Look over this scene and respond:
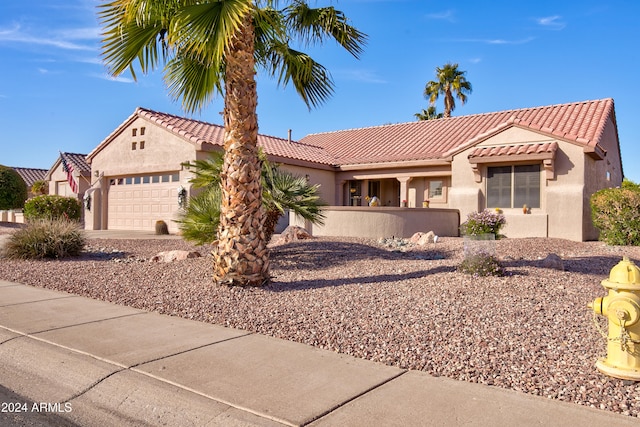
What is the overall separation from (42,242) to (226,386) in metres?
9.63

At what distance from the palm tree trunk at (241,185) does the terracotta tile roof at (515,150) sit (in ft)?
37.4

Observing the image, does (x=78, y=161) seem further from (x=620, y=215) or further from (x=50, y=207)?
(x=620, y=215)

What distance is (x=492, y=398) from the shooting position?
3.85 meters

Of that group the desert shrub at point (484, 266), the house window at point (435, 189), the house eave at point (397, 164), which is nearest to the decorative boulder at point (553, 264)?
the desert shrub at point (484, 266)

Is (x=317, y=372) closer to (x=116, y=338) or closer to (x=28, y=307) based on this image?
(x=116, y=338)

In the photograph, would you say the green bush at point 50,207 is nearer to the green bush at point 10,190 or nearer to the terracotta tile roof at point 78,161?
the terracotta tile roof at point 78,161

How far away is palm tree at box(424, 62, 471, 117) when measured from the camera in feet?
128

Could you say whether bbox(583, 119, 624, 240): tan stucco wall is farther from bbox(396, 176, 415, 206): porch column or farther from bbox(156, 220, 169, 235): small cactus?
bbox(156, 220, 169, 235): small cactus

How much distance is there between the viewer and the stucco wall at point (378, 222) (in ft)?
55.2

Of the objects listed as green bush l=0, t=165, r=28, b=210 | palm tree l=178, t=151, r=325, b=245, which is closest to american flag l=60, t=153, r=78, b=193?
green bush l=0, t=165, r=28, b=210

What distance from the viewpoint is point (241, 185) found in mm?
7879

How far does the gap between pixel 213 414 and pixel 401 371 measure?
1681 mm

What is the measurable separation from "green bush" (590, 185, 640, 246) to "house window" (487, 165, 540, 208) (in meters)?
2.63

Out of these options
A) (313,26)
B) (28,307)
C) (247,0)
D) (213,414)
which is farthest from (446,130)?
(213,414)
